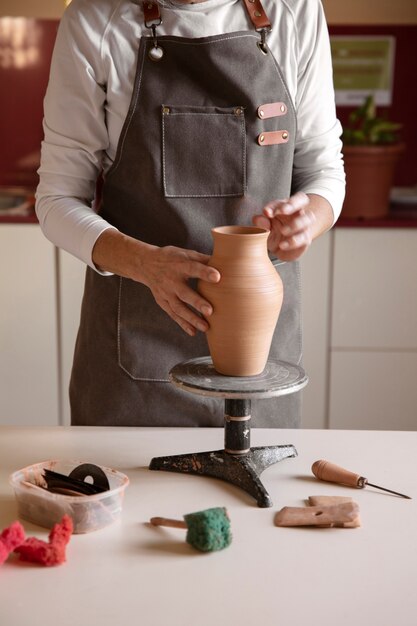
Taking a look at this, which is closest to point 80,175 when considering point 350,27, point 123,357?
point 123,357

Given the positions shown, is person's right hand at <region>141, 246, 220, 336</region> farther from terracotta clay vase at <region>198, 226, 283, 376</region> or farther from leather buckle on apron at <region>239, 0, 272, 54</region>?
leather buckle on apron at <region>239, 0, 272, 54</region>

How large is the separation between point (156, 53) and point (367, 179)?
5.08 ft

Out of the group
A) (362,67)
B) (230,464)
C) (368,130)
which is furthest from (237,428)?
(362,67)

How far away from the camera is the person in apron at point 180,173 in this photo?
1.89 m

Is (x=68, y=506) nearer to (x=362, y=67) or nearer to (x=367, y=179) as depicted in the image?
(x=367, y=179)

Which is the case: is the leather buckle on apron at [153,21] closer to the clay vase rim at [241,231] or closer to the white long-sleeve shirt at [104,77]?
the white long-sleeve shirt at [104,77]

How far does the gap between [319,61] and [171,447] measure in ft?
2.78

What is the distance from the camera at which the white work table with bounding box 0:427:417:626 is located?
1.17 m

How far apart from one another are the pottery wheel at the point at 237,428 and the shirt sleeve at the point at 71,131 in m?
0.42

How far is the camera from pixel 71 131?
188cm

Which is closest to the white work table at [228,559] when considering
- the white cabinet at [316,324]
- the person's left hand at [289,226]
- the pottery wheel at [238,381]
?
the pottery wheel at [238,381]

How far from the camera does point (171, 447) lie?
5.63ft

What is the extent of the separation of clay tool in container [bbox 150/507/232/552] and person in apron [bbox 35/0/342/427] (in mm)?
550

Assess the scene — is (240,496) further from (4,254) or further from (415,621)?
(4,254)
